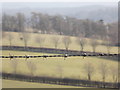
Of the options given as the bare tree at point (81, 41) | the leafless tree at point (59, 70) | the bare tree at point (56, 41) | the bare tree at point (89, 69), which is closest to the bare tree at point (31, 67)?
the leafless tree at point (59, 70)

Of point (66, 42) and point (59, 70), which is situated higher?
point (66, 42)

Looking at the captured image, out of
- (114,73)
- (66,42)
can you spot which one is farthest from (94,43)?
(114,73)

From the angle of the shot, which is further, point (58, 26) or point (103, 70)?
point (58, 26)

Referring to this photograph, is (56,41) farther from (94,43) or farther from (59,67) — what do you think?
(59,67)

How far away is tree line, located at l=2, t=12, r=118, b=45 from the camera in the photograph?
10.6 metres

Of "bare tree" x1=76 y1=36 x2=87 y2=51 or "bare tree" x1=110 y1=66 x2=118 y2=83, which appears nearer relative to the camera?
"bare tree" x1=110 y1=66 x2=118 y2=83

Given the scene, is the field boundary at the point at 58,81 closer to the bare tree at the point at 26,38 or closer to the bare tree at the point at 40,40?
the bare tree at the point at 26,38

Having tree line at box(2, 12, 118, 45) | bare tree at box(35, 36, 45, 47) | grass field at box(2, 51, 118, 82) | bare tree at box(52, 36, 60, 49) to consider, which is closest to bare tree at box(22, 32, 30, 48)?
bare tree at box(35, 36, 45, 47)

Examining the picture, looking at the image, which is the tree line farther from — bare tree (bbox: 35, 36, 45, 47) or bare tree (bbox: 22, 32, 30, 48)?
bare tree (bbox: 35, 36, 45, 47)

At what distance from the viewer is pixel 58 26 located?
11.9 m

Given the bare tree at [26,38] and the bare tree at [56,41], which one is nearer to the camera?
the bare tree at [56,41]

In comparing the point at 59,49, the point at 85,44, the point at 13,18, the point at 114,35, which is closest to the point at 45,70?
the point at 59,49

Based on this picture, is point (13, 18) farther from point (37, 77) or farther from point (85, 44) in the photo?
point (37, 77)

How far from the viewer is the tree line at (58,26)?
1056cm
